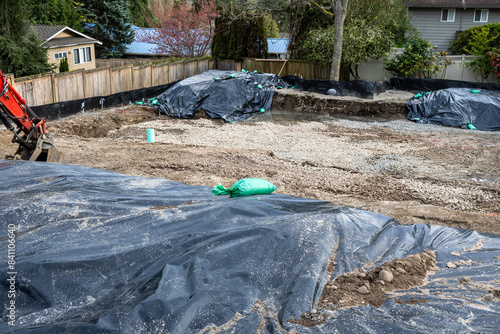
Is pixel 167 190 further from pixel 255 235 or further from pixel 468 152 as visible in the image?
pixel 468 152

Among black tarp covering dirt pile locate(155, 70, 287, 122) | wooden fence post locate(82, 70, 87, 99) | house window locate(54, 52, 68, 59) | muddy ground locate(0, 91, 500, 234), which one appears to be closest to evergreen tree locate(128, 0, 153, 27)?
house window locate(54, 52, 68, 59)

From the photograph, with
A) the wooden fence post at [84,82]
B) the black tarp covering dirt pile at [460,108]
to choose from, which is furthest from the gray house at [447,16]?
the wooden fence post at [84,82]

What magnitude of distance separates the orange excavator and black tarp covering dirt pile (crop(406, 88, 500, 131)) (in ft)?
41.2

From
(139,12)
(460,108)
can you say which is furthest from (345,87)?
(139,12)

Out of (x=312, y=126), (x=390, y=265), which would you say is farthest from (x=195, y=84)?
(x=390, y=265)

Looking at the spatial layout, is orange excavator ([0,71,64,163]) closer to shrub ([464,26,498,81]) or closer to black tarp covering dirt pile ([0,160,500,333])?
black tarp covering dirt pile ([0,160,500,333])

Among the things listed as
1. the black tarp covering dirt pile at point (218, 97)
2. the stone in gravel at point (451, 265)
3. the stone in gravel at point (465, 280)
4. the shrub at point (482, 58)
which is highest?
the shrub at point (482, 58)

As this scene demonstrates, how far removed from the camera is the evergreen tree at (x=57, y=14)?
94.6 ft

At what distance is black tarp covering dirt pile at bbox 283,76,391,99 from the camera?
1784cm

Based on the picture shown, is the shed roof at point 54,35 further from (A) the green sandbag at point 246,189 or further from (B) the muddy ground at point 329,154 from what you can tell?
(A) the green sandbag at point 246,189

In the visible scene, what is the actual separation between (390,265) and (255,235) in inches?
50.5

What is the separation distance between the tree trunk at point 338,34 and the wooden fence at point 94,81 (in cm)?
707

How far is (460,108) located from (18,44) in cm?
1740

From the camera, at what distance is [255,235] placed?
388 cm
